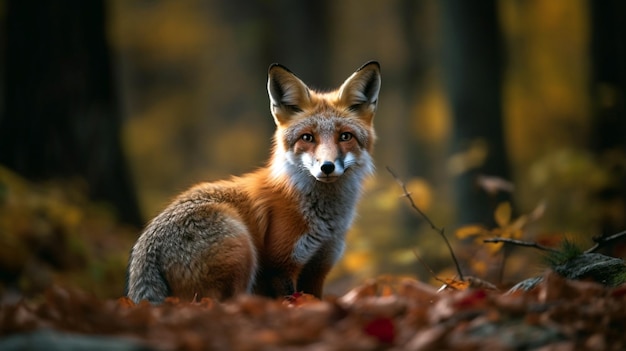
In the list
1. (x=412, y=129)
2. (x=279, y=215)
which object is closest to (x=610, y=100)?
(x=279, y=215)

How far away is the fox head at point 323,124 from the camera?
536 centimetres

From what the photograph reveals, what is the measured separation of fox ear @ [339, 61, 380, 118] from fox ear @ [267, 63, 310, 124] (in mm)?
352

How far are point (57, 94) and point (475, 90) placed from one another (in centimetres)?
652

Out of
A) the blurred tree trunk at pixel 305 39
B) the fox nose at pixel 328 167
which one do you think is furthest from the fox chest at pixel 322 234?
the blurred tree trunk at pixel 305 39

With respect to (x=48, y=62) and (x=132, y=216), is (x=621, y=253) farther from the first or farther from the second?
(x=48, y=62)

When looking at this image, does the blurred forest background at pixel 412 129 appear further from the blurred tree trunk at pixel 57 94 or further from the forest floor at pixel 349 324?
the forest floor at pixel 349 324

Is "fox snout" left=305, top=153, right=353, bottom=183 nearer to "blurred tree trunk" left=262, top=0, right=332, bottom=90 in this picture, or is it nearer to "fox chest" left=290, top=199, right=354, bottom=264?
"fox chest" left=290, top=199, right=354, bottom=264

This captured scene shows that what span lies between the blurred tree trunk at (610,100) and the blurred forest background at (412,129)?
1.3 inches

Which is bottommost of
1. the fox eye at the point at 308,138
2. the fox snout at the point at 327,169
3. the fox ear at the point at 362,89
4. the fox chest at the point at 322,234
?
the fox chest at the point at 322,234

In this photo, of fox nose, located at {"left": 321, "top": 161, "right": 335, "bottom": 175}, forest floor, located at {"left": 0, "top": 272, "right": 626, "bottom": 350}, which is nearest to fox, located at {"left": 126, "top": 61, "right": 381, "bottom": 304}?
fox nose, located at {"left": 321, "top": 161, "right": 335, "bottom": 175}

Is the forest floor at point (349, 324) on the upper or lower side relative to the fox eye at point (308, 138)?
lower

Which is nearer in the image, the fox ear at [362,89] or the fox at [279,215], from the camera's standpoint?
the fox at [279,215]

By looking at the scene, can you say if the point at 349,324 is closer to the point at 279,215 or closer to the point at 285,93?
the point at 279,215

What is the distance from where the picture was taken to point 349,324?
9.90 feet
